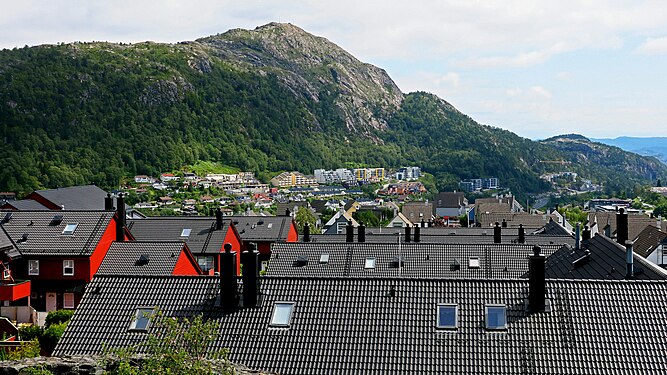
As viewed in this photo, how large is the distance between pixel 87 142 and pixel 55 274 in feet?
413

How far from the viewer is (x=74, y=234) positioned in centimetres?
3622

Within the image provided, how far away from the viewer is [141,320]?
17.5m

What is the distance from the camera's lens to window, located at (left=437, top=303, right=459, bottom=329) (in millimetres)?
16281

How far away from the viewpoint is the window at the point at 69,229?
36.4 m

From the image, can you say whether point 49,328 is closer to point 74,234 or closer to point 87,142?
point 74,234

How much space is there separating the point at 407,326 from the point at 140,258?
21.1 metres

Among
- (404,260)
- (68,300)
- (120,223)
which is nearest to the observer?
(404,260)

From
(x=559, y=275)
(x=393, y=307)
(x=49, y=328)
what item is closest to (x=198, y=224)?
(x=49, y=328)

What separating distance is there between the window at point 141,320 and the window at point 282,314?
10.3 ft

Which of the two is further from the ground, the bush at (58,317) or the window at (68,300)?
the bush at (58,317)

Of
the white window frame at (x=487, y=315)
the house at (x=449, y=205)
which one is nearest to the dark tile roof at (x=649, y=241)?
the white window frame at (x=487, y=315)

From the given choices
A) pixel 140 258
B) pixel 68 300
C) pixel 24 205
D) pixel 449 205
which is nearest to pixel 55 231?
pixel 68 300

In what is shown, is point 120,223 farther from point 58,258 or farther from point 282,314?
point 282,314

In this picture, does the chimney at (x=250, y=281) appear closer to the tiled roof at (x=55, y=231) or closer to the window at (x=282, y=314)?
the window at (x=282, y=314)
